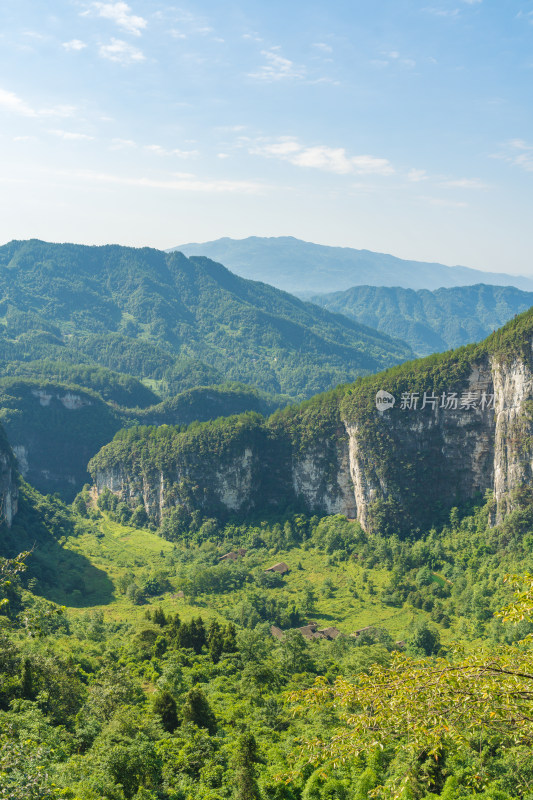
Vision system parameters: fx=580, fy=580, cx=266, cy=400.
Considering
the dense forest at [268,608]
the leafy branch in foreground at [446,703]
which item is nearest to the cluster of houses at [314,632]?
the dense forest at [268,608]

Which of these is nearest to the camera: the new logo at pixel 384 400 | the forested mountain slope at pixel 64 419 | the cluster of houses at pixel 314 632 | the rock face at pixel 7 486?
the cluster of houses at pixel 314 632

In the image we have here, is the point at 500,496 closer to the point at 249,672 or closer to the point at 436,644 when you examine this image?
the point at 436,644

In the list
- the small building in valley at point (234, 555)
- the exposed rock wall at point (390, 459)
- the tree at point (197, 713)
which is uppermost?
the exposed rock wall at point (390, 459)

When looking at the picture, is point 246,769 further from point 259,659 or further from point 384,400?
point 384,400

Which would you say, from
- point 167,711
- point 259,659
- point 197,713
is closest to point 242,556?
point 259,659

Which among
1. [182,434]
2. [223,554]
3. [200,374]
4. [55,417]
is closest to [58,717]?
[223,554]

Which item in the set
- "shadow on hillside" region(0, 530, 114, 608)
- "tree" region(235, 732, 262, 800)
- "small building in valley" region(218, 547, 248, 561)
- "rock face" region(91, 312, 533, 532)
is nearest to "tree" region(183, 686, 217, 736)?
"tree" region(235, 732, 262, 800)

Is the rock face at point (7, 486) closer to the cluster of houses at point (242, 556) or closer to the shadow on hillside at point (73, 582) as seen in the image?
the shadow on hillside at point (73, 582)

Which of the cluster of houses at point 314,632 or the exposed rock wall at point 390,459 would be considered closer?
the cluster of houses at point 314,632

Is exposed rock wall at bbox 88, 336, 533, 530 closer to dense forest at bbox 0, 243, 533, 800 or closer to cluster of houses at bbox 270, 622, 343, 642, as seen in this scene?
dense forest at bbox 0, 243, 533, 800
